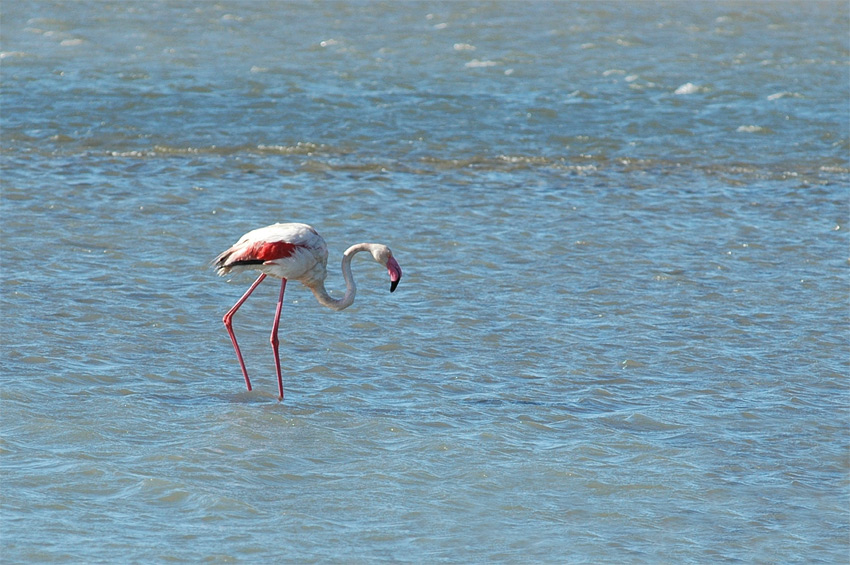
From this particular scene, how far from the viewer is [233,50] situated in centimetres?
1728

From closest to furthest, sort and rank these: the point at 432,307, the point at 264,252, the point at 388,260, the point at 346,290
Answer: the point at 264,252 → the point at 388,260 → the point at 346,290 → the point at 432,307

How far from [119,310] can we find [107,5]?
1330 cm

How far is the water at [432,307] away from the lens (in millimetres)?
5160

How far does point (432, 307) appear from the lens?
824 centimetres

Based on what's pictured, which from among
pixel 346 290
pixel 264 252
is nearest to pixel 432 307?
pixel 346 290

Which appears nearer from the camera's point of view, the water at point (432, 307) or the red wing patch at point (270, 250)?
the water at point (432, 307)

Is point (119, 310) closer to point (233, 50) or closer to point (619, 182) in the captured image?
point (619, 182)

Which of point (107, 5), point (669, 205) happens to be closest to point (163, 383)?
point (669, 205)

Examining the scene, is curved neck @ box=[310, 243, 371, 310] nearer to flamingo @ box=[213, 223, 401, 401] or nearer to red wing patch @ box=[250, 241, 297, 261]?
flamingo @ box=[213, 223, 401, 401]

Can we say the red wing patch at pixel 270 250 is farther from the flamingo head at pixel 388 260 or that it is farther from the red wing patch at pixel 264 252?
the flamingo head at pixel 388 260

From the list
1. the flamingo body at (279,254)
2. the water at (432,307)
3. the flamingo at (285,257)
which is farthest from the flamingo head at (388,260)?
the water at (432,307)

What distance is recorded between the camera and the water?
5.16 m

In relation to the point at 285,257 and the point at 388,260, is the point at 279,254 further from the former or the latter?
the point at 388,260

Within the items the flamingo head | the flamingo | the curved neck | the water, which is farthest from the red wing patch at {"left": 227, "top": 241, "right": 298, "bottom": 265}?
the water
